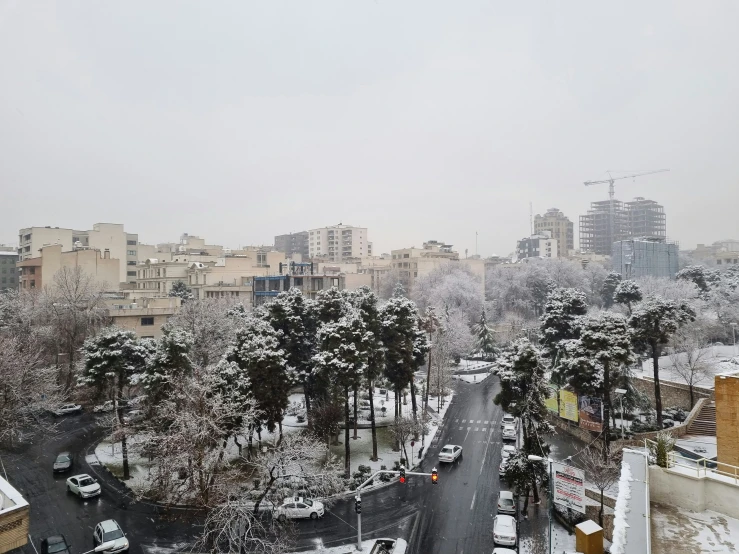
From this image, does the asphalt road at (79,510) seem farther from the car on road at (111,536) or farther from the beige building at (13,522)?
the beige building at (13,522)

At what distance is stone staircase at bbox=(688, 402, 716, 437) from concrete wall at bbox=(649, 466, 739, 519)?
23.9 metres

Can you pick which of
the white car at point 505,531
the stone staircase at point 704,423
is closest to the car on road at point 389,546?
the white car at point 505,531

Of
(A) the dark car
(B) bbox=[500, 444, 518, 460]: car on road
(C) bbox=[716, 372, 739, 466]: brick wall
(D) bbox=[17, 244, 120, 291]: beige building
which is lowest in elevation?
(A) the dark car

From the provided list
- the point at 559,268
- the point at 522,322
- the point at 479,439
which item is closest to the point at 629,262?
the point at 559,268

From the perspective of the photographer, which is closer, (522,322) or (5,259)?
(522,322)

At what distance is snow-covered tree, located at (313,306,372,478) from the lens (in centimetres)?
3027

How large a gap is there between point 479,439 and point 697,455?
1392 centimetres

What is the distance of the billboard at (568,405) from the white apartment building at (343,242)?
383ft

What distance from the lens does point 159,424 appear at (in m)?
27.1

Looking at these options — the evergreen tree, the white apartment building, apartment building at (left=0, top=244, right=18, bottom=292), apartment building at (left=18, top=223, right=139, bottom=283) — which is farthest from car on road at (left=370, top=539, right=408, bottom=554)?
the white apartment building

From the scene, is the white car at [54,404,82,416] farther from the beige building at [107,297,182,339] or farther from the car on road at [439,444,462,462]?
the car on road at [439,444,462,462]

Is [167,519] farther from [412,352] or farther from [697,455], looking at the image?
[697,455]

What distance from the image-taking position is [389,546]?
22156mm

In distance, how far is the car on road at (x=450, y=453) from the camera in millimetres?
32406
